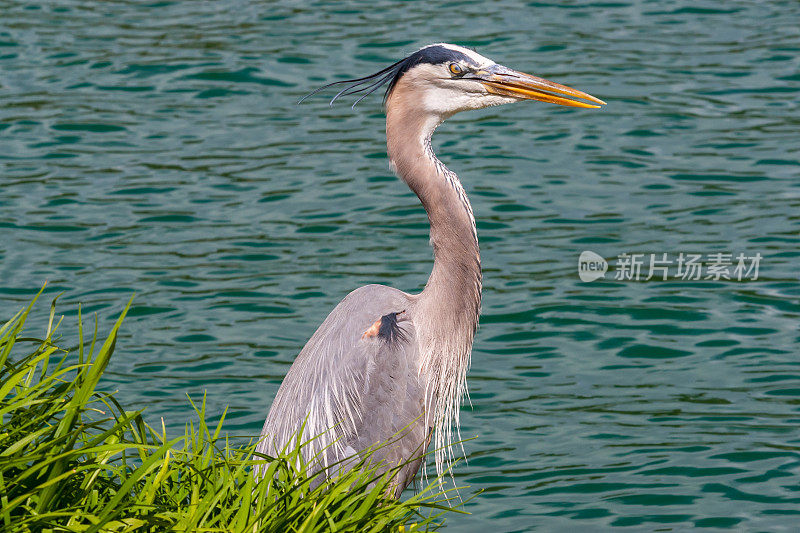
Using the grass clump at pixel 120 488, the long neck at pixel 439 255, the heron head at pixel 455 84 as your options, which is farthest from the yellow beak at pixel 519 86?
the grass clump at pixel 120 488

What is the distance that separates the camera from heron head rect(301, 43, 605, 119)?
222 inches

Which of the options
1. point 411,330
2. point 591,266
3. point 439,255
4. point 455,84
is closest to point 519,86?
point 455,84

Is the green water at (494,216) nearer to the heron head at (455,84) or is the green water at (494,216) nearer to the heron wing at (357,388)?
the heron wing at (357,388)

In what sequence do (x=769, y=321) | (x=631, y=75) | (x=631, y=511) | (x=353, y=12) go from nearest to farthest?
(x=631, y=511)
(x=769, y=321)
(x=631, y=75)
(x=353, y=12)

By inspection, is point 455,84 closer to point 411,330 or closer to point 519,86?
point 519,86

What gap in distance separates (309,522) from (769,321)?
16.9 ft

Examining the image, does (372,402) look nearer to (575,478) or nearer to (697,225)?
(575,478)

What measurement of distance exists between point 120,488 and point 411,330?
1.99 metres

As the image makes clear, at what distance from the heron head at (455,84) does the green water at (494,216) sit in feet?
6.84

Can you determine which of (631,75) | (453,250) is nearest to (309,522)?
(453,250)

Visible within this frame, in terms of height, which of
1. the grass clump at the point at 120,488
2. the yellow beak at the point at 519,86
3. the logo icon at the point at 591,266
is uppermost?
the yellow beak at the point at 519,86

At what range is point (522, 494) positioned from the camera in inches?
254

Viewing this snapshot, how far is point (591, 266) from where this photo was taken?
9047 millimetres

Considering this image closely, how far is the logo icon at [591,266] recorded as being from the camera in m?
8.95
